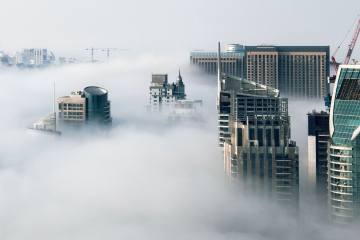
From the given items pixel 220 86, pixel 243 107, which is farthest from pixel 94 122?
pixel 243 107

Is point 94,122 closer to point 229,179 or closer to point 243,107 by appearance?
point 243,107

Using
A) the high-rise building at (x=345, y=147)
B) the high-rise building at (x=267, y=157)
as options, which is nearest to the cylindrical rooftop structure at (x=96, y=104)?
the high-rise building at (x=267, y=157)

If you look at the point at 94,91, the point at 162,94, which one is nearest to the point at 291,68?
the point at 162,94

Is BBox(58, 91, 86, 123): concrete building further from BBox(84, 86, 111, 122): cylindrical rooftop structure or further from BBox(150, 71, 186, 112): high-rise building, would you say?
BBox(150, 71, 186, 112): high-rise building

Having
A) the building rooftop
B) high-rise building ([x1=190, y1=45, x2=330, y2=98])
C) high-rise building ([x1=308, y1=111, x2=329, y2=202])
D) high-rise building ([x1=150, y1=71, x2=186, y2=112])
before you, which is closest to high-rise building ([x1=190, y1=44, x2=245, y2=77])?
high-rise building ([x1=190, y1=45, x2=330, y2=98])

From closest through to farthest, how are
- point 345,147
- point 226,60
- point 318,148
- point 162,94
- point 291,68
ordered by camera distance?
point 345,147
point 318,148
point 162,94
point 291,68
point 226,60

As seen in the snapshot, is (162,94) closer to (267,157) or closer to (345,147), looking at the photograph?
(267,157)

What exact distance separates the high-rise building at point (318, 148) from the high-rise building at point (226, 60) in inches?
3377

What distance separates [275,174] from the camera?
7662 centimetres

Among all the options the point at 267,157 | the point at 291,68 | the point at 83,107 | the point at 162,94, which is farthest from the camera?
the point at 291,68

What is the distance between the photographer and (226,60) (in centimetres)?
17612

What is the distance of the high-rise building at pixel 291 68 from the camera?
170 metres

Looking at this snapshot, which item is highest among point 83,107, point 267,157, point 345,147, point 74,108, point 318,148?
point 83,107

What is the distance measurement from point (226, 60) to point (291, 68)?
15.9m
